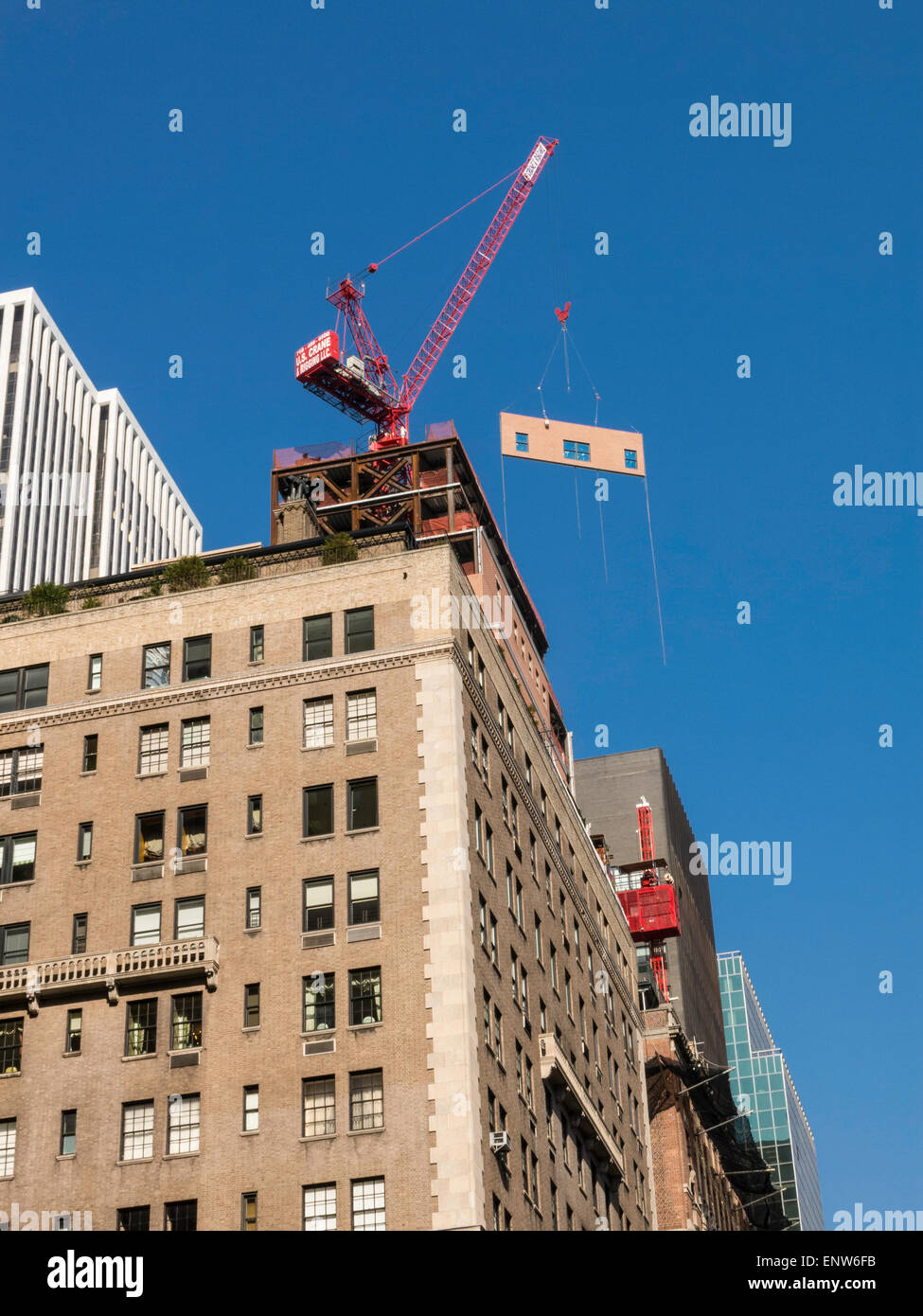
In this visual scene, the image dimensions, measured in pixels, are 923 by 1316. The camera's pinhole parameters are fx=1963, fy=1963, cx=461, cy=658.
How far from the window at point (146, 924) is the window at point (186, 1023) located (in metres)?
2.79

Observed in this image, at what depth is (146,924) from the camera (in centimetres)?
6938

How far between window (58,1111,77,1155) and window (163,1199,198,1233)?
13.9 ft

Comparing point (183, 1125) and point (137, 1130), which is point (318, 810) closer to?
point (183, 1125)

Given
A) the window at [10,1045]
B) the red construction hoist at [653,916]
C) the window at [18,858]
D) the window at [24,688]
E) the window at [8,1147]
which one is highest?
the red construction hoist at [653,916]

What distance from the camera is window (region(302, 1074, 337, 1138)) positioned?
6281 centimetres

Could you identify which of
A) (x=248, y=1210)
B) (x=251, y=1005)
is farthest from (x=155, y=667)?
(x=248, y=1210)

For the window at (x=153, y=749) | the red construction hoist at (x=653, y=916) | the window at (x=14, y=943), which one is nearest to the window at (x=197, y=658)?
the window at (x=153, y=749)

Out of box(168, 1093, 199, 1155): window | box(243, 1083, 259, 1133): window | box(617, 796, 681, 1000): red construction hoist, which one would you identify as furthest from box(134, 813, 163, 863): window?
box(617, 796, 681, 1000): red construction hoist

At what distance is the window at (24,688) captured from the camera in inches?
3017

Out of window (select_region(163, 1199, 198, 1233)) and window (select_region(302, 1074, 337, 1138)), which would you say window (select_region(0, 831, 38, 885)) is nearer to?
window (select_region(163, 1199, 198, 1233))

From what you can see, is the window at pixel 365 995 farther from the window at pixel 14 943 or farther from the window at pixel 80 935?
the window at pixel 14 943

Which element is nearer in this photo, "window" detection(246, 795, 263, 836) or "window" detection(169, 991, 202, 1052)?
"window" detection(169, 991, 202, 1052)

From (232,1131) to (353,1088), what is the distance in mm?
4136

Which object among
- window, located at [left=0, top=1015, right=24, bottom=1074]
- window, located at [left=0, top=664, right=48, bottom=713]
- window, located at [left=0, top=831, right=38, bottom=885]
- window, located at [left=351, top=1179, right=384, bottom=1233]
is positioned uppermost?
window, located at [left=0, top=664, right=48, bottom=713]
